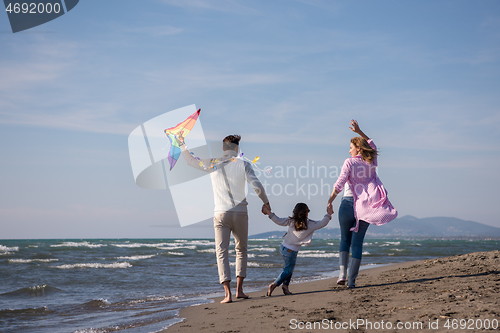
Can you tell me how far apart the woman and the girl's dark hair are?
32 centimetres

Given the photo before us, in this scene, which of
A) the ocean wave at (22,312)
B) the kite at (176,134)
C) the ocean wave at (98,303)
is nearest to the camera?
the kite at (176,134)

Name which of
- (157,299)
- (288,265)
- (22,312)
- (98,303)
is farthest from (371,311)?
(22,312)

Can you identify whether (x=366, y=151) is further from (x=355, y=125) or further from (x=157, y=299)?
(x=157, y=299)

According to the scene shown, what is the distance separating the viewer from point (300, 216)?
4.57 metres

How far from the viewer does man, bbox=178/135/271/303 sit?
14.4 ft

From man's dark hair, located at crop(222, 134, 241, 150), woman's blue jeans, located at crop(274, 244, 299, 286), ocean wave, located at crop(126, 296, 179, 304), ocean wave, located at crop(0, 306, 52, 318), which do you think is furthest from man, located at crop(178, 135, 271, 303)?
ocean wave, located at crop(0, 306, 52, 318)

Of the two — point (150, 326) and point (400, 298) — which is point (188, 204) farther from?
point (400, 298)

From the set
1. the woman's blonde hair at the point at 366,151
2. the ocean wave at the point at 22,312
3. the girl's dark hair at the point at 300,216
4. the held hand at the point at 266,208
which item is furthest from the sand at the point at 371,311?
the ocean wave at the point at 22,312

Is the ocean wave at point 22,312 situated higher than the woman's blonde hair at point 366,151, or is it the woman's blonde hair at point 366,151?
the woman's blonde hair at point 366,151

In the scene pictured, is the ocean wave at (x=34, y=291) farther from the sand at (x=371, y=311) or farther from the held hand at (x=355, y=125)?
the held hand at (x=355, y=125)

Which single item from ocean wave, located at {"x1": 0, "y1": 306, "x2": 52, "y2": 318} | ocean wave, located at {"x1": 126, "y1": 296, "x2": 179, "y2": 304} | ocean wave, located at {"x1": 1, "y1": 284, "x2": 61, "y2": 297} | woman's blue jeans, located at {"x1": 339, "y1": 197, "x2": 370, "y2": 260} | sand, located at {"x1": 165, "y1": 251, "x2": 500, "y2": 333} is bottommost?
ocean wave, located at {"x1": 126, "y1": 296, "x2": 179, "y2": 304}

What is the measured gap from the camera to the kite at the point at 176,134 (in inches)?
182

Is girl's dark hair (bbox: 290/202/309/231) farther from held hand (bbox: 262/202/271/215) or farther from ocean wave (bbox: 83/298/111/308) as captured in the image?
ocean wave (bbox: 83/298/111/308)

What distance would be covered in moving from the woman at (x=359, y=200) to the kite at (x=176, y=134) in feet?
6.40
